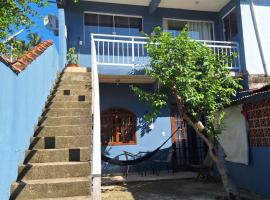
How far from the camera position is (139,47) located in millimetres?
11844

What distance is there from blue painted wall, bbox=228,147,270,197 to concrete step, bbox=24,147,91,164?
4628 mm

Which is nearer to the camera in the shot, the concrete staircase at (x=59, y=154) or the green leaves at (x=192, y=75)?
the concrete staircase at (x=59, y=154)

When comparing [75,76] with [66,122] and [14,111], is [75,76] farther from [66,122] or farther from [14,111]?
[14,111]

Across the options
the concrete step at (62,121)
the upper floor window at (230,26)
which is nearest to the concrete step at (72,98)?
the concrete step at (62,121)

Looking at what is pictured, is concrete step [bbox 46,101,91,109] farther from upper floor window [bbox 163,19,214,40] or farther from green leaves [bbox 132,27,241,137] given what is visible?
upper floor window [bbox 163,19,214,40]

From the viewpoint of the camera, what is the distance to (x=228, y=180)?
701 cm

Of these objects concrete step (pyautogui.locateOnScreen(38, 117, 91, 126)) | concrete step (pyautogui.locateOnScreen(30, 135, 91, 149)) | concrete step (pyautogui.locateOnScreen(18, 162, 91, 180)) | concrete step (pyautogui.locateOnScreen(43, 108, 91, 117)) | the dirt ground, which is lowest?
the dirt ground

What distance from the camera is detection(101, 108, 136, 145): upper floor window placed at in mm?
11359

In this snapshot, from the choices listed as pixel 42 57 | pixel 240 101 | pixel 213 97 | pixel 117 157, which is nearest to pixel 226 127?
pixel 240 101

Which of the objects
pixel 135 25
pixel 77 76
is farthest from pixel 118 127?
pixel 135 25

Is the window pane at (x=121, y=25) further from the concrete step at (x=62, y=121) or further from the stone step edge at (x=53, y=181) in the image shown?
the stone step edge at (x=53, y=181)

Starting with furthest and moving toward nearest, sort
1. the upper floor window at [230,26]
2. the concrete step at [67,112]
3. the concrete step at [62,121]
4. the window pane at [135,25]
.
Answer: the window pane at [135,25], the upper floor window at [230,26], the concrete step at [67,112], the concrete step at [62,121]

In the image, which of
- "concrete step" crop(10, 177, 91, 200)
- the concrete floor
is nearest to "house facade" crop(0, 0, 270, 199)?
the concrete floor

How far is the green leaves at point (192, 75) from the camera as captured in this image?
24.2 feet
